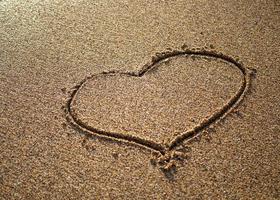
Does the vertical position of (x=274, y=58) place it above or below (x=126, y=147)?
above

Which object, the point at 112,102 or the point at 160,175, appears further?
the point at 112,102

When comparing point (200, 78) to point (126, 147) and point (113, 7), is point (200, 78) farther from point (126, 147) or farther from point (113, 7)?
point (113, 7)

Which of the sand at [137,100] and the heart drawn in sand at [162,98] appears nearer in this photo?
the sand at [137,100]

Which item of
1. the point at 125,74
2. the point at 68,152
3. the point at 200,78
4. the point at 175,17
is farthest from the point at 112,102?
the point at 175,17

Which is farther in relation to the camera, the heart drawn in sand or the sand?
the heart drawn in sand
